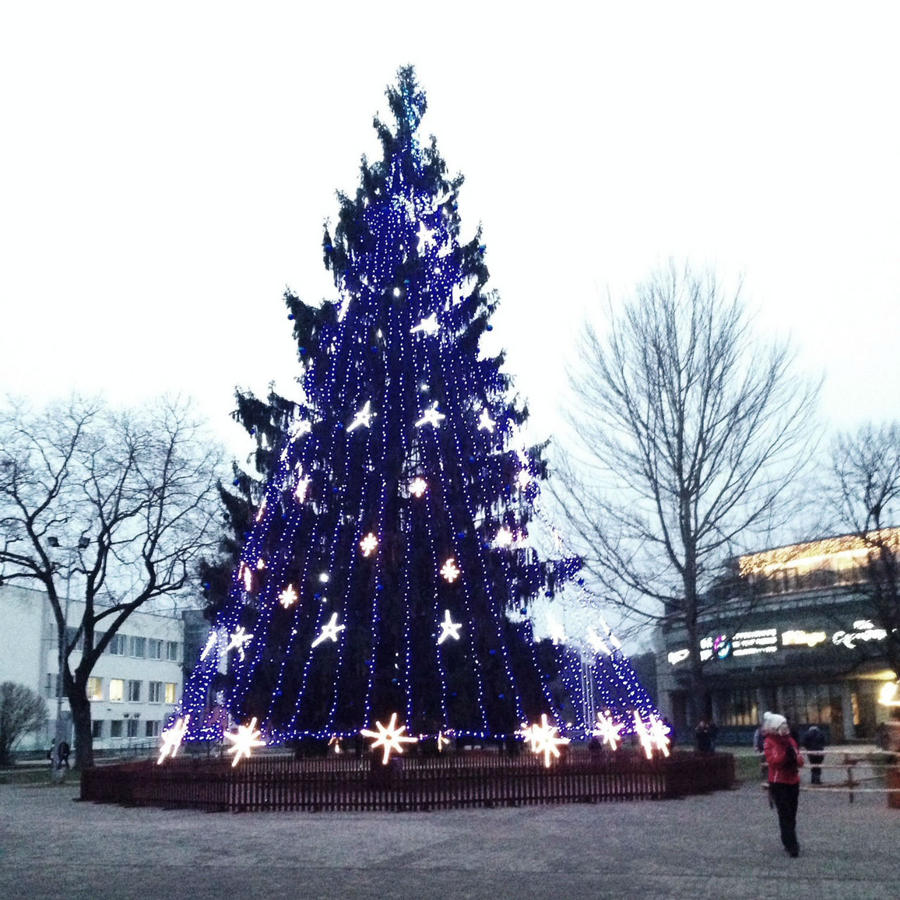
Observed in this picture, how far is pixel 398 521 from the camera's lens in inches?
975

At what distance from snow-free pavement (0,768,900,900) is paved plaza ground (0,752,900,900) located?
3 centimetres

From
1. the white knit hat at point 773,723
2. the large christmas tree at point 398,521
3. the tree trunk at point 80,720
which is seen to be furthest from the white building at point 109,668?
the white knit hat at point 773,723

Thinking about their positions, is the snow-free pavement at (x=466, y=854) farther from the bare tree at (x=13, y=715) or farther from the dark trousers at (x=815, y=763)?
the bare tree at (x=13, y=715)

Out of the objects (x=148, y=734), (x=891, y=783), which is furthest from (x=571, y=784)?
(x=148, y=734)

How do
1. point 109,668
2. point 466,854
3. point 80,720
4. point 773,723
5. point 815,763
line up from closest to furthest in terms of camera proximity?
point 773,723, point 466,854, point 815,763, point 80,720, point 109,668

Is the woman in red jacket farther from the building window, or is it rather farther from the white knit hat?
the building window

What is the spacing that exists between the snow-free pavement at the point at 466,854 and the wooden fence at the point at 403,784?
682mm

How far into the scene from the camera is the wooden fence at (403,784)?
806 inches

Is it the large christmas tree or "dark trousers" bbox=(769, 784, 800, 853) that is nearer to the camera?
"dark trousers" bbox=(769, 784, 800, 853)

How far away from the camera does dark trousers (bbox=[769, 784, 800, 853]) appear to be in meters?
12.5

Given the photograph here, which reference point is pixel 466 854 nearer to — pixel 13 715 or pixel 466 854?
pixel 466 854

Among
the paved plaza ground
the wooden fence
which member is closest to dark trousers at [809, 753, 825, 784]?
the wooden fence

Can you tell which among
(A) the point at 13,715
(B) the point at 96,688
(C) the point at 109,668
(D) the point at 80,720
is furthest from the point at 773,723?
(C) the point at 109,668

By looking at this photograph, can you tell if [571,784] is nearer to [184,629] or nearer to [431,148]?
[431,148]
